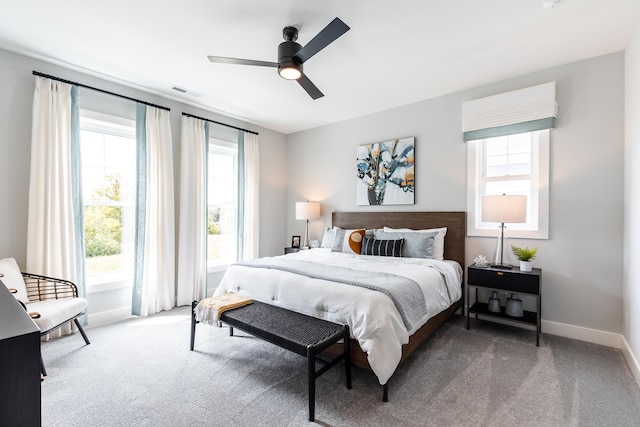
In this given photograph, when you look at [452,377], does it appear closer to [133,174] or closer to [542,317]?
[542,317]

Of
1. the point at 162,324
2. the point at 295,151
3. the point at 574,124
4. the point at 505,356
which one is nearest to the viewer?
the point at 505,356

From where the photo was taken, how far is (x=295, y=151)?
5695mm

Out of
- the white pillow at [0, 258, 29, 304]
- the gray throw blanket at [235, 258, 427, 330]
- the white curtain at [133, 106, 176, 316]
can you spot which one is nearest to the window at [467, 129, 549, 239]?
the gray throw blanket at [235, 258, 427, 330]

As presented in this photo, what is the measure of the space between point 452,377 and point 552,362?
38.9 inches

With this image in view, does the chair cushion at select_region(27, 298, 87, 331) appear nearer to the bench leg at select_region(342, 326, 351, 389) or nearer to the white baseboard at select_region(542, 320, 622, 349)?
the bench leg at select_region(342, 326, 351, 389)

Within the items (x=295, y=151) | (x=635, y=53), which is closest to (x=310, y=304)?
(x=635, y=53)

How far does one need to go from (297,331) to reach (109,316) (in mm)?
2694

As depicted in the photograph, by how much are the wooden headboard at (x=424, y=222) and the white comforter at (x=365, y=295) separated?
0.95ft

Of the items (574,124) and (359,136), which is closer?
(574,124)

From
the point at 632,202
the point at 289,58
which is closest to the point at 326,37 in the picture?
the point at 289,58

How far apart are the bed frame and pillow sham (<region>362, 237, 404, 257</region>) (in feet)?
1.91

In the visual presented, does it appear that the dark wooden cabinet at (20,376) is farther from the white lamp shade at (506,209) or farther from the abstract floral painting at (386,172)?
the abstract floral painting at (386,172)

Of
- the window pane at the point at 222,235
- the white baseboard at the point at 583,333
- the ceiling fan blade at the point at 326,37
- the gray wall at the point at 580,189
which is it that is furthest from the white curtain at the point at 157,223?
the white baseboard at the point at 583,333

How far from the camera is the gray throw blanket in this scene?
7.45 ft
